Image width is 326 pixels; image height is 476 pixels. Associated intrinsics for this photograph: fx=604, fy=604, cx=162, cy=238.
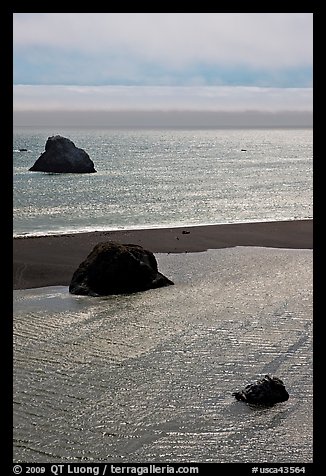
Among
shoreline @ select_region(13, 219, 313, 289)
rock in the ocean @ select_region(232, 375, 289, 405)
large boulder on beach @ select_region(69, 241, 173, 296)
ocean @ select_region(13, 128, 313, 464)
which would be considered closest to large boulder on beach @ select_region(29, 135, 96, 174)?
shoreline @ select_region(13, 219, 313, 289)

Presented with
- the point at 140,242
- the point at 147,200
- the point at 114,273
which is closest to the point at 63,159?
the point at 147,200

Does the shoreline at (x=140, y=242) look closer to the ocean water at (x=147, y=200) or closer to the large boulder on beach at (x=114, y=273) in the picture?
the large boulder on beach at (x=114, y=273)

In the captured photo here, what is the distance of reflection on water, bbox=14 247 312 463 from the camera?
8180 mm

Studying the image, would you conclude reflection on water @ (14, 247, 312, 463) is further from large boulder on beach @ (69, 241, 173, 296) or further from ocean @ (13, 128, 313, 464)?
large boulder on beach @ (69, 241, 173, 296)

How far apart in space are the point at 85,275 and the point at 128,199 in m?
33.9

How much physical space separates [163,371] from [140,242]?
52.0 ft

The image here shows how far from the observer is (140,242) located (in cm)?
2653

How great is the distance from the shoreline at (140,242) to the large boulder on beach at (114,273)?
5.13ft

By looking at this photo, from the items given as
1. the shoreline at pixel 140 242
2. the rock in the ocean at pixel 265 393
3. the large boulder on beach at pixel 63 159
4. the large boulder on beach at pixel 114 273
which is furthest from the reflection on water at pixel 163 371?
the large boulder on beach at pixel 63 159

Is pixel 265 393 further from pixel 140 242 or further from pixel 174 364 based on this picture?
pixel 140 242

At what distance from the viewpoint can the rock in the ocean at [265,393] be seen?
9.34 m

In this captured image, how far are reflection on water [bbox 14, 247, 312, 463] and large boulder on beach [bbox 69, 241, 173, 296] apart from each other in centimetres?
48
